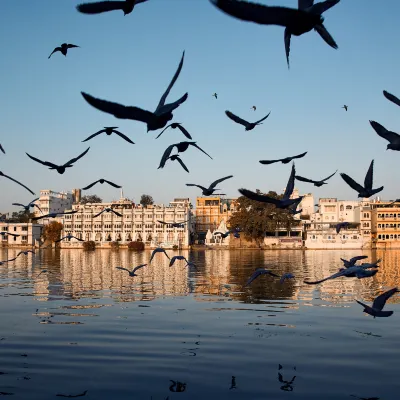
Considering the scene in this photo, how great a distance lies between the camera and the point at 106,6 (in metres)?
3.71

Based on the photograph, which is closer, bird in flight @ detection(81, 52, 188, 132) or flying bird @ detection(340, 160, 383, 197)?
bird in flight @ detection(81, 52, 188, 132)

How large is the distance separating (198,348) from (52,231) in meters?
103

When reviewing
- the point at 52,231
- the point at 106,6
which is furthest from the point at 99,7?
the point at 52,231

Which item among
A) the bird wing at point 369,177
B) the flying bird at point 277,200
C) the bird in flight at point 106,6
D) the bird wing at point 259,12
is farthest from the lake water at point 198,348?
the bird wing at point 259,12

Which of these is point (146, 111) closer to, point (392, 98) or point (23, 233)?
point (392, 98)

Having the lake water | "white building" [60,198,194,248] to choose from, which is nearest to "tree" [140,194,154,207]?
"white building" [60,198,194,248]

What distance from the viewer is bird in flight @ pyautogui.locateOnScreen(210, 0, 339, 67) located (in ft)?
8.50

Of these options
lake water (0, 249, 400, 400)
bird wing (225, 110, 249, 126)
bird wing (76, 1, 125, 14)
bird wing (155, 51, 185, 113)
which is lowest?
lake water (0, 249, 400, 400)

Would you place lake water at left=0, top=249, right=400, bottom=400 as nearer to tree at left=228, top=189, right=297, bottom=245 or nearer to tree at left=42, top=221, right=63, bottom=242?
tree at left=228, top=189, right=297, bottom=245

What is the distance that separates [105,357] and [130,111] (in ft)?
21.0

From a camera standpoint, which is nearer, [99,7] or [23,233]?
[99,7]

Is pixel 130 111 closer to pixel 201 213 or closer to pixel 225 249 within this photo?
pixel 225 249

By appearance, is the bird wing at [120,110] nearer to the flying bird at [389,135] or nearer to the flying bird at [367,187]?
the flying bird at [389,135]

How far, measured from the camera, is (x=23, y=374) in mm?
8094
